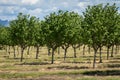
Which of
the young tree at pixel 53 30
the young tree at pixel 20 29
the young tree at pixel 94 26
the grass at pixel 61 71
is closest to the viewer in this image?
the grass at pixel 61 71

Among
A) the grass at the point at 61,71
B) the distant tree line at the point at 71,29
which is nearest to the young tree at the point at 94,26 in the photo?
the distant tree line at the point at 71,29

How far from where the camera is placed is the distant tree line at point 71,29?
70938 mm

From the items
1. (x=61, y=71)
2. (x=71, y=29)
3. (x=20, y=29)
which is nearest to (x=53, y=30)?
(x=71, y=29)

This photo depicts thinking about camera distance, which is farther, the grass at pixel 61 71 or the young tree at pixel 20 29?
the young tree at pixel 20 29

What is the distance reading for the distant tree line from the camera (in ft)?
233

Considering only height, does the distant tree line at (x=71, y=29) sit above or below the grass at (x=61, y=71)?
above

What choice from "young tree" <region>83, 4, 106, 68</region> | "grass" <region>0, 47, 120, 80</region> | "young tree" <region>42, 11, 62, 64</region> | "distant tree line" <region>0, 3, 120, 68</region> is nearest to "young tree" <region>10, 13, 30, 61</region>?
"distant tree line" <region>0, 3, 120, 68</region>

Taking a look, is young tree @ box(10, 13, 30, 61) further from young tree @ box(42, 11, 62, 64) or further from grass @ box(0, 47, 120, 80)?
grass @ box(0, 47, 120, 80)

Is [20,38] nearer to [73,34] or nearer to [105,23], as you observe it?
[73,34]

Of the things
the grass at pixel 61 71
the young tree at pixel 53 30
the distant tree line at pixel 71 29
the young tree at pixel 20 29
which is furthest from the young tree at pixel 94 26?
the young tree at pixel 20 29

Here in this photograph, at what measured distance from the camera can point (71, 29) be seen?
8969cm

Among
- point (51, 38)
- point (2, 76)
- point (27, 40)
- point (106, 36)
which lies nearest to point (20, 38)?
point (27, 40)

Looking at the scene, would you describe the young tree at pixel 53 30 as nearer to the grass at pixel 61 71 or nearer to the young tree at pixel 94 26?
the grass at pixel 61 71

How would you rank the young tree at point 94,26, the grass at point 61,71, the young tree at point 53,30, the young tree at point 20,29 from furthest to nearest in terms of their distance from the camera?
the young tree at point 20,29
the young tree at point 53,30
the young tree at point 94,26
the grass at point 61,71
